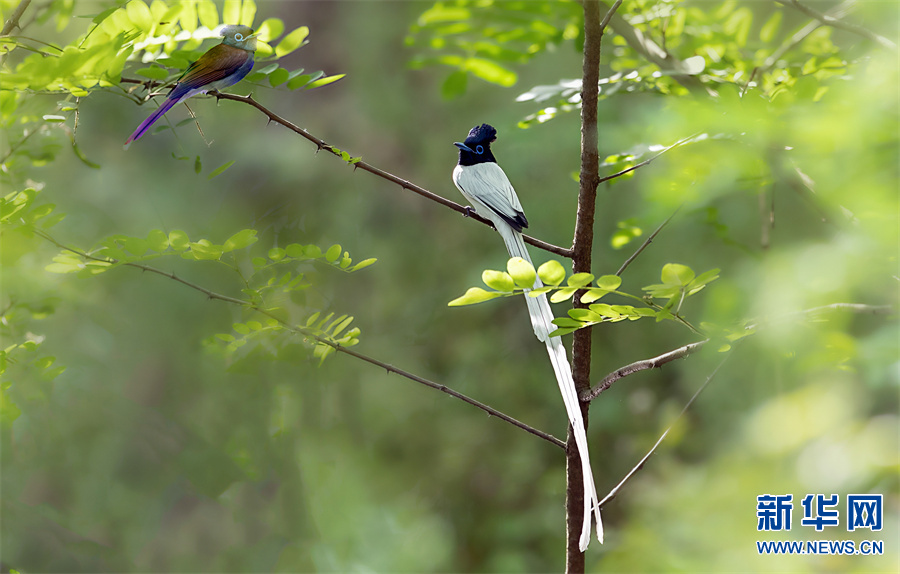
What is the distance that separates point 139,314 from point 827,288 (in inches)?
85.6

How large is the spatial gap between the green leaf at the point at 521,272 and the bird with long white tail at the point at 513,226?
0.05 meters

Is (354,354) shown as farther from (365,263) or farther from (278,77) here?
(278,77)

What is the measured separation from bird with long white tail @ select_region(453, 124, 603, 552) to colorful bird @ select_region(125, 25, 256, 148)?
23cm

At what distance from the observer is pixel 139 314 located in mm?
2072

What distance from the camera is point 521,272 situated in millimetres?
495

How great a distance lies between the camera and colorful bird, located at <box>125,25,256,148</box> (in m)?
0.55

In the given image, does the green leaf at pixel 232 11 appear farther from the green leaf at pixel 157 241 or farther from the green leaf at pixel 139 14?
the green leaf at pixel 157 241

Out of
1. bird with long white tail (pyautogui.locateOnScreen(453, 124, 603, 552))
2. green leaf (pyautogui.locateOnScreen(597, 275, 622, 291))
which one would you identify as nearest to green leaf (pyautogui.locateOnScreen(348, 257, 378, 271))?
bird with long white tail (pyautogui.locateOnScreen(453, 124, 603, 552))

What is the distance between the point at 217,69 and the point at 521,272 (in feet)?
1.12

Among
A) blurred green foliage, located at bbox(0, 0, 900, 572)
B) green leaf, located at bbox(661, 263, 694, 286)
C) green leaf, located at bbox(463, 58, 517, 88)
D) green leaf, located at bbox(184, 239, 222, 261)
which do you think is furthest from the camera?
blurred green foliage, located at bbox(0, 0, 900, 572)

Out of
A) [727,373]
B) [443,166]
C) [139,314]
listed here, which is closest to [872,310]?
[727,373]

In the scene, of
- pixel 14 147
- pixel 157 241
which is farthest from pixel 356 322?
pixel 157 241

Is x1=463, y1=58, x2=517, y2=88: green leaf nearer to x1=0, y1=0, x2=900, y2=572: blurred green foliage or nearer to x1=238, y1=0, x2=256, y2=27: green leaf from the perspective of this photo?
x1=0, y1=0, x2=900, y2=572: blurred green foliage

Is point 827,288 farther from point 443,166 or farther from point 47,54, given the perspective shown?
point 443,166
